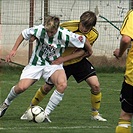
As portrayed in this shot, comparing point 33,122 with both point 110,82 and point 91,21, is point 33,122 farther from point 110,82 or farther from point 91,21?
point 110,82

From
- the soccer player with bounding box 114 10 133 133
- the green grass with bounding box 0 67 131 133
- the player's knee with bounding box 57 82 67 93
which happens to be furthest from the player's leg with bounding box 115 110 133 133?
the player's knee with bounding box 57 82 67 93

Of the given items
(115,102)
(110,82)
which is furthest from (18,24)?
(115,102)

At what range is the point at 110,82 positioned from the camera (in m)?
14.2

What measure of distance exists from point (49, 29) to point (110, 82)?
603cm

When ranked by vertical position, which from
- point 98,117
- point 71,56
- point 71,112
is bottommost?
point 71,112

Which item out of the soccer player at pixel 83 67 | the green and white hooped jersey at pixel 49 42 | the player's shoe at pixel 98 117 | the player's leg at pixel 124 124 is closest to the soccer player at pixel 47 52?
the green and white hooped jersey at pixel 49 42

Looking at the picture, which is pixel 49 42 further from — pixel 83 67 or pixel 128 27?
pixel 128 27

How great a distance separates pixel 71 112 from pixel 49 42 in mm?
1416

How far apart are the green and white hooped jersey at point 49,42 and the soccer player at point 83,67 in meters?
0.14

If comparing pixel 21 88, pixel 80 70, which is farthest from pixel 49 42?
pixel 80 70

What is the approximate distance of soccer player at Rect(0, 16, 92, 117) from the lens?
845cm

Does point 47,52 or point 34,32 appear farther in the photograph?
point 47,52

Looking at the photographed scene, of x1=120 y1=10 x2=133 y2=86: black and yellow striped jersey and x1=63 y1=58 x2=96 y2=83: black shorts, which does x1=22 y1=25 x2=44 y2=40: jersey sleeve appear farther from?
x1=120 y1=10 x2=133 y2=86: black and yellow striped jersey

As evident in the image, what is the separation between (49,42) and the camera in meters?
8.56
